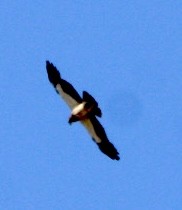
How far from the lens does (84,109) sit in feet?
115

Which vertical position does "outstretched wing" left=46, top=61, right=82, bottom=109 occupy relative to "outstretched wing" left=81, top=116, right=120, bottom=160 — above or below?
above

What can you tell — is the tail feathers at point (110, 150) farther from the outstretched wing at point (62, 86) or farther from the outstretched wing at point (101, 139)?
the outstretched wing at point (62, 86)

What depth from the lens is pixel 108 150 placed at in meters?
37.1

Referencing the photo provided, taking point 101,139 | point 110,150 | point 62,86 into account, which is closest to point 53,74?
point 62,86

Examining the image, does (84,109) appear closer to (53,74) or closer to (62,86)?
(62,86)

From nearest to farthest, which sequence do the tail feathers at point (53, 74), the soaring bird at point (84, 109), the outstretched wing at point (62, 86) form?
the soaring bird at point (84, 109), the outstretched wing at point (62, 86), the tail feathers at point (53, 74)

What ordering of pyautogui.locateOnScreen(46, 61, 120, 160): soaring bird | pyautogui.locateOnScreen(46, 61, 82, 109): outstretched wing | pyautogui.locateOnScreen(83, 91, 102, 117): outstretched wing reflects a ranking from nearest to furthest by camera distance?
pyautogui.locateOnScreen(83, 91, 102, 117): outstretched wing → pyautogui.locateOnScreen(46, 61, 120, 160): soaring bird → pyautogui.locateOnScreen(46, 61, 82, 109): outstretched wing

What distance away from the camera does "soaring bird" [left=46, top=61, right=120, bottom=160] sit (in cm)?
3441

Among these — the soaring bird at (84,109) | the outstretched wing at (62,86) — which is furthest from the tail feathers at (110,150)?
the outstretched wing at (62,86)

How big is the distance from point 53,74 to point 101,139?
3.99 m

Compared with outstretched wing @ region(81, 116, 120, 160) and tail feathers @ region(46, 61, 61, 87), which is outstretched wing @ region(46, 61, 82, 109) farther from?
outstretched wing @ region(81, 116, 120, 160)

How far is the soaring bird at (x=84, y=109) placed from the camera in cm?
3441

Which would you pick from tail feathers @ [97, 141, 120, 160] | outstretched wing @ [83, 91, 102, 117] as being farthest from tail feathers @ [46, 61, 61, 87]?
tail feathers @ [97, 141, 120, 160]

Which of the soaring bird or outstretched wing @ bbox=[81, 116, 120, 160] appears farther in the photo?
outstretched wing @ bbox=[81, 116, 120, 160]
